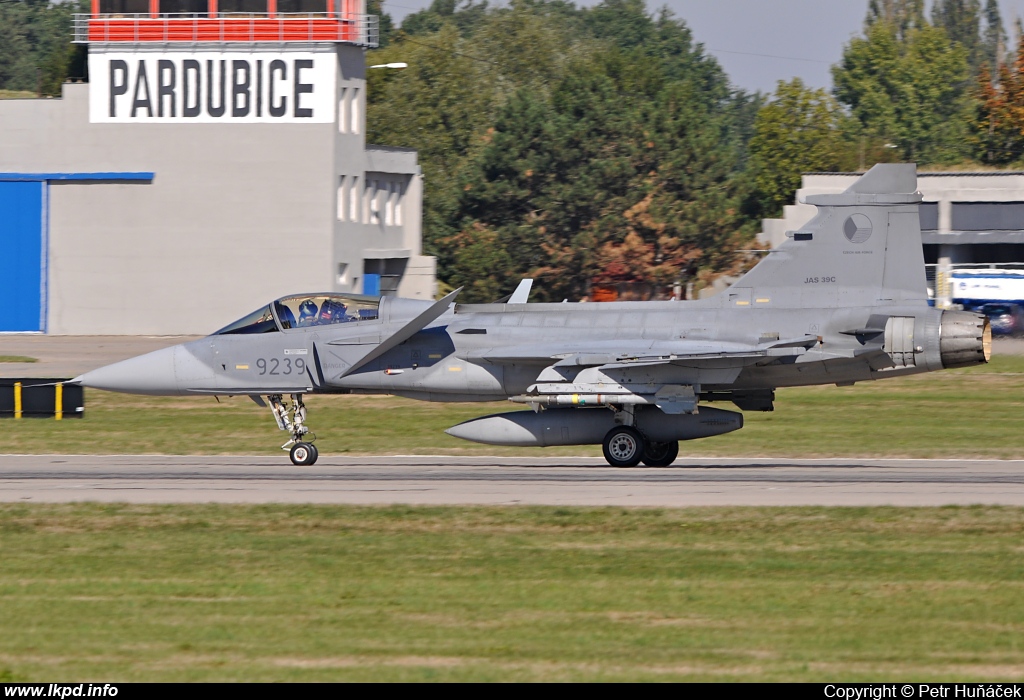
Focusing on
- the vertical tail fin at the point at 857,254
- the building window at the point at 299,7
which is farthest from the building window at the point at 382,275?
the vertical tail fin at the point at 857,254

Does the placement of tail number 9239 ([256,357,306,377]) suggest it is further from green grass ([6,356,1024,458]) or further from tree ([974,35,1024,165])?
tree ([974,35,1024,165])

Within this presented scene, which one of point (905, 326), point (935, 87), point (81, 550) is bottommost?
point (81, 550)

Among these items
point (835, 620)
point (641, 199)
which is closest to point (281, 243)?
point (641, 199)

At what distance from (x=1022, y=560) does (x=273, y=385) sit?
11152 millimetres

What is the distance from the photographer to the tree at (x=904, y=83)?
11931 centimetres

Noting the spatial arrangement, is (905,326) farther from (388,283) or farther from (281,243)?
(388,283)

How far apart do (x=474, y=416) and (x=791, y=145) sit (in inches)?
2765

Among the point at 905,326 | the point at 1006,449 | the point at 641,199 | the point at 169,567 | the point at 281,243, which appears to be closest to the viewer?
the point at 169,567

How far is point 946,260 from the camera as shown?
58469 mm

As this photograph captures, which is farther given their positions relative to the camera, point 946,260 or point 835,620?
point 946,260

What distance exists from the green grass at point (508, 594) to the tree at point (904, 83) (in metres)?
109

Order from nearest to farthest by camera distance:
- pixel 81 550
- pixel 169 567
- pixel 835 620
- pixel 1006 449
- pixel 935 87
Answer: pixel 835 620, pixel 169 567, pixel 81 550, pixel 1006 449, pixel 935 87

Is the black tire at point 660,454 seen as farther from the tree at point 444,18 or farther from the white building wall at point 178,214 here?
the tree at point 444,18

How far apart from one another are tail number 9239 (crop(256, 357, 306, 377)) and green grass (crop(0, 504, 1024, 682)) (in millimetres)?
Answer: 4626
